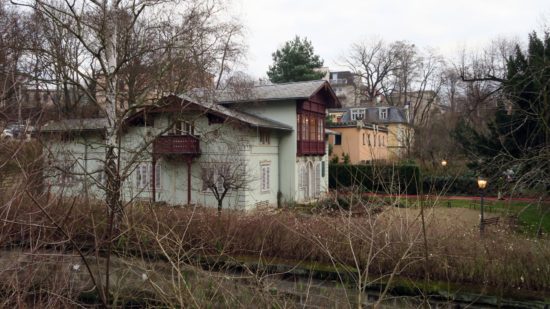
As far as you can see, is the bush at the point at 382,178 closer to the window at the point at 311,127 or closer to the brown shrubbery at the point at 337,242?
the brown shrubbery at the point at 337,242

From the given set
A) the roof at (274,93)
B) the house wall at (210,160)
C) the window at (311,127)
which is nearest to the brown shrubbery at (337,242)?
the house wall at (210,160)

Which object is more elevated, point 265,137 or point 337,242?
point 265,137

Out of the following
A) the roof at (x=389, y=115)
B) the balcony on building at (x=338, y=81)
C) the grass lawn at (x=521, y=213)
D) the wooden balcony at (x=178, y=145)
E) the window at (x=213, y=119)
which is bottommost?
the grass lawn at (x=521, y=213)

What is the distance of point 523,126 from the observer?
16844 millimetres

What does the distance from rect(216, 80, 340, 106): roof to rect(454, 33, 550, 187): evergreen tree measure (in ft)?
28.7

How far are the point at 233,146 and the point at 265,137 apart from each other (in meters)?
3.00

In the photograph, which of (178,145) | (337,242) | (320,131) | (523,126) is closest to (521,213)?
(523,126)

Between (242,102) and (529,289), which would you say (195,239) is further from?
(242,102)

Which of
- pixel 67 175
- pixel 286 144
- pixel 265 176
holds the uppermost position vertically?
pixel 286 144

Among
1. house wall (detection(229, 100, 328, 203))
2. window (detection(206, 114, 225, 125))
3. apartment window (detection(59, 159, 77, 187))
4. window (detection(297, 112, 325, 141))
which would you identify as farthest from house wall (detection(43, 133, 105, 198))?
window (detection(297, 112, 325, 141))

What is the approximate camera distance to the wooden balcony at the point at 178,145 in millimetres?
18875

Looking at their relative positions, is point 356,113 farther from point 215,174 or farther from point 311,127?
point 215,174

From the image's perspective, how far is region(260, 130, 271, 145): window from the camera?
20.6 metres

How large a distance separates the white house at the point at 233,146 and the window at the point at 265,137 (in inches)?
2.1
